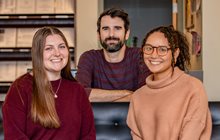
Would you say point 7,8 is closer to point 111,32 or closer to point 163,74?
point 111,32

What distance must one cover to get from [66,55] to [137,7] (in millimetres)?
4296

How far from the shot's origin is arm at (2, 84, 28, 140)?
1641mm

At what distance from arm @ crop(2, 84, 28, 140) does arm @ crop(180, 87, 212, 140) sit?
725 millimetres

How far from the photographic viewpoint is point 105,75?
8.18 ft

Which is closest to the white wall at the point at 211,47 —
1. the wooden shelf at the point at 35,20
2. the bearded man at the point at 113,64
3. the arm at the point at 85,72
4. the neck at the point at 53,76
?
the bearded man at the point at 113,64

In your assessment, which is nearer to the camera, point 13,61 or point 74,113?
point 74,113

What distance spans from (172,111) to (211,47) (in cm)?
177

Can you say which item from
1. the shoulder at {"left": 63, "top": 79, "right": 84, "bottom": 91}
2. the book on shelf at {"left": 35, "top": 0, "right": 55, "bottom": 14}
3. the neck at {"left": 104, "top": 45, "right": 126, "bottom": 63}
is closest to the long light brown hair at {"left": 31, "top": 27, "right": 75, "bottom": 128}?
the shoulder at {"left": 63, "top": 79, "right": 84, "bottom": 91}

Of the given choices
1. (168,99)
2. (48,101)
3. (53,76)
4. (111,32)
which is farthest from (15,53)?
(168,99)

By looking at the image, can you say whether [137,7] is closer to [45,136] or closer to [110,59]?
[110,59]

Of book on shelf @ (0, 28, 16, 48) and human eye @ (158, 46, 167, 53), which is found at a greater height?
book on shelf @ (0, 28, 16, 48)

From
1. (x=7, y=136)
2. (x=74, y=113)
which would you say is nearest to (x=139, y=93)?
(x=74, y=113)

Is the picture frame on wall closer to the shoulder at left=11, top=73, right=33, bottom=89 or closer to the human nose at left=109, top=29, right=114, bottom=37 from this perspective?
the human nose at left=109, top=29, right=114, bottom=37

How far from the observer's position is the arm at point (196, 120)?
169 centimetres
